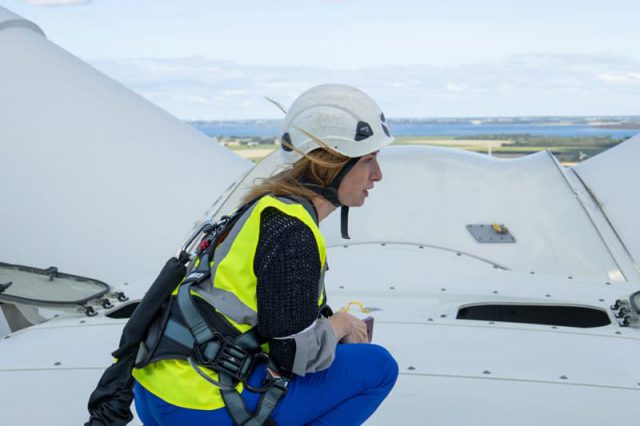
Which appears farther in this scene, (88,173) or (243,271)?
(88,173)

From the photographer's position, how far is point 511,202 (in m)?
5.81

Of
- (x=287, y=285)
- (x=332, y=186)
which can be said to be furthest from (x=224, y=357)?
(x=332, y=186)

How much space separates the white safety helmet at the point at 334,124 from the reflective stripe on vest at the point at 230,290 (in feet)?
1.00

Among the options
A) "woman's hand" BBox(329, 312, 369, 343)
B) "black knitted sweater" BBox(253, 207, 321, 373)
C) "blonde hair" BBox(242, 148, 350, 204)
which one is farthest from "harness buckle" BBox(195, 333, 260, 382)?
"blonde hair" BBox(242, 148, 350, 204)

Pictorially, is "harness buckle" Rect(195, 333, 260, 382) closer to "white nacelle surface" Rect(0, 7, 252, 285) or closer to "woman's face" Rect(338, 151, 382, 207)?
"woman's face" Rect(338, 151, 382, 207)

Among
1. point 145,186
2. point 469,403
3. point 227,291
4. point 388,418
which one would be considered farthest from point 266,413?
point 145,186

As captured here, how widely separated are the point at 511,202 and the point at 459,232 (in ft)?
1.98

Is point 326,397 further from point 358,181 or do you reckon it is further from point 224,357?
point 358,181

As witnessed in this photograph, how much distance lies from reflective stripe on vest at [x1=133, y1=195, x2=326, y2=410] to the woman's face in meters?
0.21

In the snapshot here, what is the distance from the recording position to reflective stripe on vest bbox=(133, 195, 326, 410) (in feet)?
7.68

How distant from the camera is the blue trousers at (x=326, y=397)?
7.94 feet

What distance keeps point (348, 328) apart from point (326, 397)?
235 mm

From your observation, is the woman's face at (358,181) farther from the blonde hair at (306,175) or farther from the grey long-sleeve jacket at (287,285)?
the grey long-sleeve jacket at (287,285)

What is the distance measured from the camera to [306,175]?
2617 millimetres
